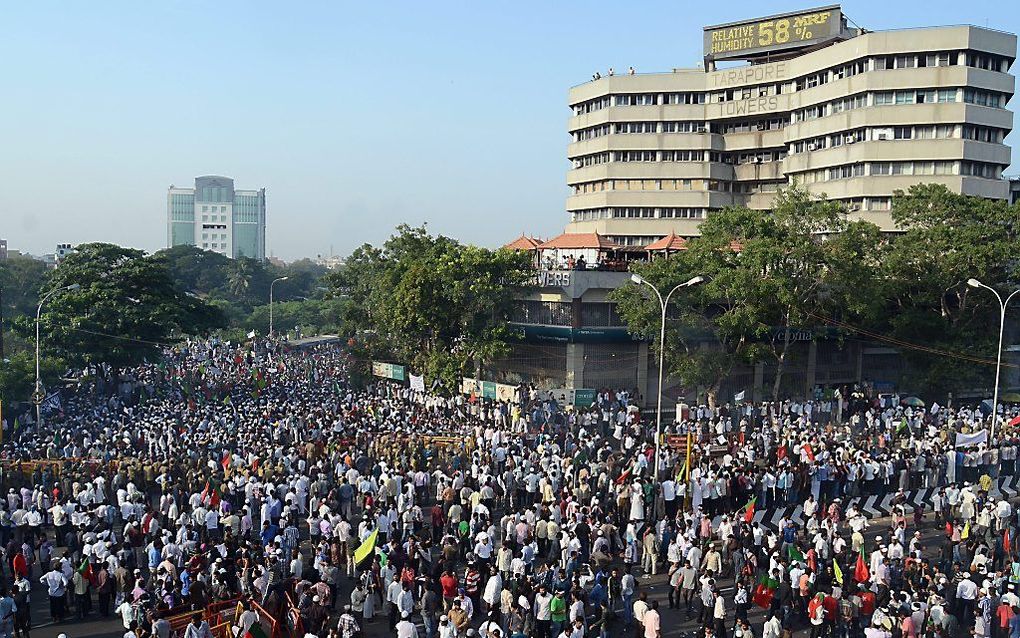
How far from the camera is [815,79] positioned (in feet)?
184

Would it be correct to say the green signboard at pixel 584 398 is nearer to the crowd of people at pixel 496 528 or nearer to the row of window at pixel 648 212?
the crowd of people at pixel 496 528

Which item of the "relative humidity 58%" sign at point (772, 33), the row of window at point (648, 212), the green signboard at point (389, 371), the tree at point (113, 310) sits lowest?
the green signboard at point (389, 371)

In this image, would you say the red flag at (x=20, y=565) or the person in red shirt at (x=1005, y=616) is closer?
the person in red shirt at (x=1005, y=616)

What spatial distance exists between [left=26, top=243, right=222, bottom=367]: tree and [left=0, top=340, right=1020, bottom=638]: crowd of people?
25.4ft

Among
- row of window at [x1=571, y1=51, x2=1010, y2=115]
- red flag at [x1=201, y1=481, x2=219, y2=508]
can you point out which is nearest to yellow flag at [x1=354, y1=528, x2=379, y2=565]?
red flag at [x1=201, y1=481, x2=219, y2=508]

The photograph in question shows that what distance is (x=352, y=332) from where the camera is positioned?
1805 inches

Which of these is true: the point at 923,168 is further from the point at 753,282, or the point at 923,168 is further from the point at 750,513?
the point at 750,513

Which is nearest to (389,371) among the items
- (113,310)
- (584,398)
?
(584,398)

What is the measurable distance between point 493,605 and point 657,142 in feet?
167

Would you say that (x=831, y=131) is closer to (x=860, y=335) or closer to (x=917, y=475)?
(x=860, y=335)

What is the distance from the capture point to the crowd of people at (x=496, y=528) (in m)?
14.7

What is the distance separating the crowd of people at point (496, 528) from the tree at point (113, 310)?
25.4ft

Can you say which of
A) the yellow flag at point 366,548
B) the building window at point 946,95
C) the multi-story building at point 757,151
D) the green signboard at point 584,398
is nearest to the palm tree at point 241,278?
the multi-story building at point 757,151

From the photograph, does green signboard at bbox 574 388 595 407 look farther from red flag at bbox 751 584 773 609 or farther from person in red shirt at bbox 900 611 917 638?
person in red shirt at bbox 900 611 917 638
